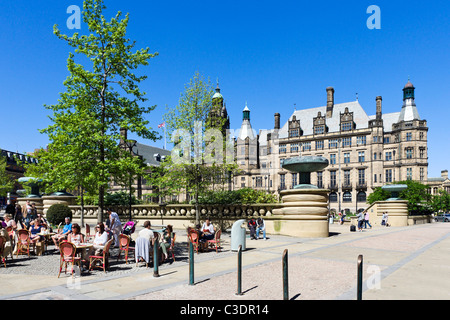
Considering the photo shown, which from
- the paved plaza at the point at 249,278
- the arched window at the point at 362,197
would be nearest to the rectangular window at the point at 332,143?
the arched window at the point at 362,197

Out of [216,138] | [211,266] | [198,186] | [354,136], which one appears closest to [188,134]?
[216,138]

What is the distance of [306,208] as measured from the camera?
18.2 m

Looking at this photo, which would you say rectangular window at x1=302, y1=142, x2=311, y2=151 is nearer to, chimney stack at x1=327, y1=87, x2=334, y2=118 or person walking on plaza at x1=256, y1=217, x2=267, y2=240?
chimney stack at x1=327, y1=87, x2=334, y2=118

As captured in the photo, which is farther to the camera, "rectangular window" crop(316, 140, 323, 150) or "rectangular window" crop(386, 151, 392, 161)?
"rectangular window" crop(316, 140, 323, 150)

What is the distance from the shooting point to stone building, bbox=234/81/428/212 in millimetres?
68625

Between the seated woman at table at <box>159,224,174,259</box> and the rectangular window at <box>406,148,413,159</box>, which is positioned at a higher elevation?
the rectangular window at <box>406,148,413,159</box>

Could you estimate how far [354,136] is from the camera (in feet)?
240

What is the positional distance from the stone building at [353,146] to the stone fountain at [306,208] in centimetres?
4400

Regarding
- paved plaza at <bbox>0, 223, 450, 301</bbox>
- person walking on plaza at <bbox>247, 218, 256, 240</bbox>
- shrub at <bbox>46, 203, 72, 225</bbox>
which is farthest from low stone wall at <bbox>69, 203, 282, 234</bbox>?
paved plaza at <bbox>0, 223, 450, 301</bbox>

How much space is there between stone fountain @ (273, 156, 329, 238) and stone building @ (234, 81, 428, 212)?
1732 inches

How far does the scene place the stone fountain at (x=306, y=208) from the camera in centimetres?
1819

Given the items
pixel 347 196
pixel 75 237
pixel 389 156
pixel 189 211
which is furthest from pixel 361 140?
pixel 75 237

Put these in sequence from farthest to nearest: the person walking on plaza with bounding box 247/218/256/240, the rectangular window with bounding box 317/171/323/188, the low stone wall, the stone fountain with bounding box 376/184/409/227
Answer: the rectangular window with bounding box 317/171/323/188 → the stone fountain with bounding box 376/184/409/227 → the low stone wall → the person walking on plaza with bounding box 247/218/256/240

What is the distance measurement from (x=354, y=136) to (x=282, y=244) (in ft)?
212
